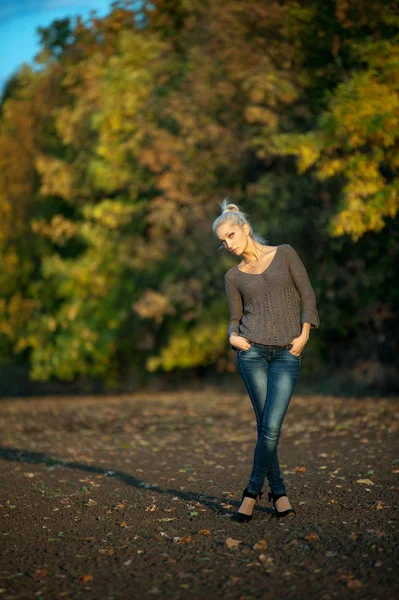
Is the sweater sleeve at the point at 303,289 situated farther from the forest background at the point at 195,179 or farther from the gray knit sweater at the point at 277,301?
the forest background at the point at 195,179

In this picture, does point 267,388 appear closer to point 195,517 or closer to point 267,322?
point 267,322

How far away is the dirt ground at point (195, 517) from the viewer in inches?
201

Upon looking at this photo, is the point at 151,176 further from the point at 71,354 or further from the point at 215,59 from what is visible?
the point at 71,354

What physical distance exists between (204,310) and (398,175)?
7723 millimetres

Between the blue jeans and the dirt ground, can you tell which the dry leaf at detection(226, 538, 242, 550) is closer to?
the dirt ground

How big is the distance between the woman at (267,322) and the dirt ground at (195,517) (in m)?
0.79

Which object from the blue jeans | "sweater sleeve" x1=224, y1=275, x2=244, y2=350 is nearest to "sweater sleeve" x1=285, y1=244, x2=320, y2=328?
the blue jeans

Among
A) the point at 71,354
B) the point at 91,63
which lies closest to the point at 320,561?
the point at 71,354

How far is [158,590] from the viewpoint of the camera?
16.5ft

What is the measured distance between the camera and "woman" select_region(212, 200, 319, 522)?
619 centimetres

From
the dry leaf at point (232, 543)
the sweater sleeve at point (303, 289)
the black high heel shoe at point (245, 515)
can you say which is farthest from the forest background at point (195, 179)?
the dry leaf at point (232, 543)

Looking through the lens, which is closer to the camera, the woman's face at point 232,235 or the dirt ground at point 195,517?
the dirt ground at point 195,517

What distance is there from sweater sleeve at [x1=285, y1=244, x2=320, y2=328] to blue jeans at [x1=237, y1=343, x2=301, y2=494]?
0.25 metres

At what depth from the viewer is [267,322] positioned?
621 cm
